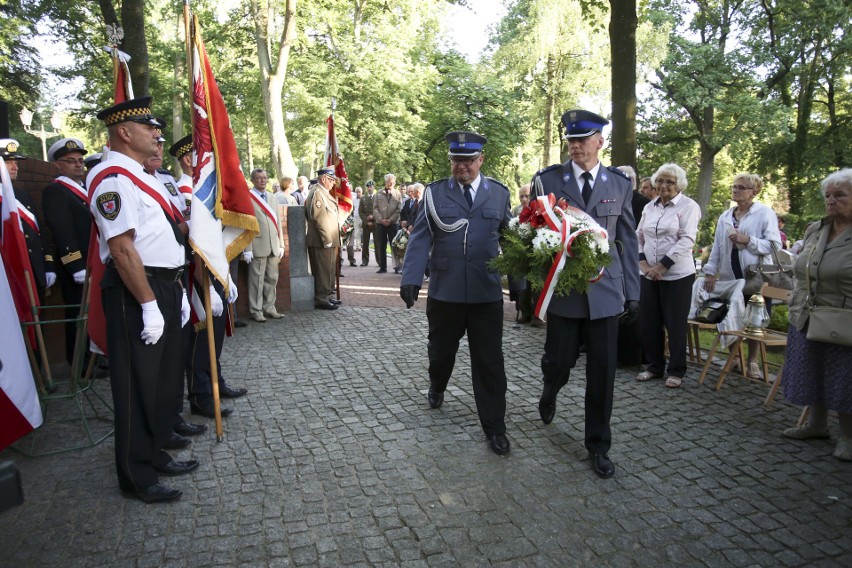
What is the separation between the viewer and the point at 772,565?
323 centimetres

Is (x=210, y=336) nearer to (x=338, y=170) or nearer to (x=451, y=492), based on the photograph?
(x=451, y=492)

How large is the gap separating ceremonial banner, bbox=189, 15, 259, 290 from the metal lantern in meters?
4.80

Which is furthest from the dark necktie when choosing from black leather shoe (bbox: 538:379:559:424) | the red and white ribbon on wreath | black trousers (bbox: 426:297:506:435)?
black leather shoe (bbox: 538:379:559:424)

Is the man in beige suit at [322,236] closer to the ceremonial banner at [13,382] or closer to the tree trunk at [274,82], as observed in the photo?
the ceremonial banner at [13,382]

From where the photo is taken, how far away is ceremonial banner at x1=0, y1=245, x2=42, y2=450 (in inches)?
170

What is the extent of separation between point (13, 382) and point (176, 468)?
137 cm

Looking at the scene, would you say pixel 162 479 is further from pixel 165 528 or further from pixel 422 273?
pixel 422 273

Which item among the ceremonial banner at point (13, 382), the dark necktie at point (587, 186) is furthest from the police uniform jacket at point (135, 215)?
the dark necktie at point (587, 186)

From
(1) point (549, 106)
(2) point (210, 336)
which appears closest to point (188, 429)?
(2) point (210, 336)

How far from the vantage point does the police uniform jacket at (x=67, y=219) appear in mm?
5895

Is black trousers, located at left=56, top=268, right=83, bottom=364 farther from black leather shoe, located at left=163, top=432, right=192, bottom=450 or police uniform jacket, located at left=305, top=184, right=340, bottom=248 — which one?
police uniform jacket, located at left=305, top=184, right=340, bottom=248

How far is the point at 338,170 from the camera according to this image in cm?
1066

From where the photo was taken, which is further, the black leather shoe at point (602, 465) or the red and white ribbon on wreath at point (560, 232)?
the black leather shoe at point (602, 465)

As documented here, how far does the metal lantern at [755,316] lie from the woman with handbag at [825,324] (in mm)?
1297
